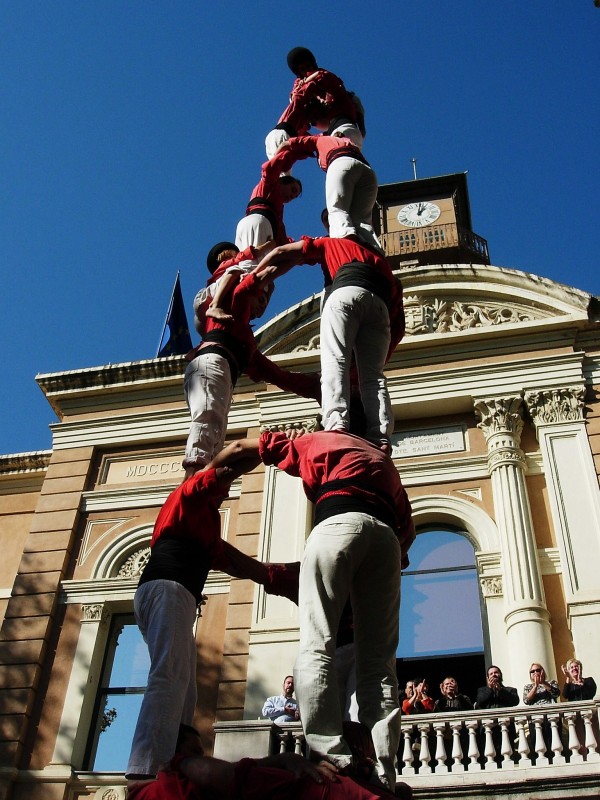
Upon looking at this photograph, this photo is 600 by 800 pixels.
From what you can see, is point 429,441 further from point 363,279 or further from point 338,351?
point 338,351

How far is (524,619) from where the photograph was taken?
12.7 meters

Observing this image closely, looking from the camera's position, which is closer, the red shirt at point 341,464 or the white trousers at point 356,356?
the red shirt at point 341,464

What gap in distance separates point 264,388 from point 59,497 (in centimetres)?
419

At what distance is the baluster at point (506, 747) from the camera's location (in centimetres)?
947

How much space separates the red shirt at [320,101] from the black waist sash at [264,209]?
1.04 m

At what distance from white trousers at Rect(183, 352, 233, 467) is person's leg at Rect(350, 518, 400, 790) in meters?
1.69

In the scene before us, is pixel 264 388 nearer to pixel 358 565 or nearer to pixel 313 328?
pixel 313 328

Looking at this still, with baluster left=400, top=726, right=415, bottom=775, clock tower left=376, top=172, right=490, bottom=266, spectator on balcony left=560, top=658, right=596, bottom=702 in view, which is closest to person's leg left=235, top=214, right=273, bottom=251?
baluster left=400, top=726, right=415, bottom=775

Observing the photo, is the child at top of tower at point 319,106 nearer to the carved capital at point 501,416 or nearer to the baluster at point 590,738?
the baluster at point 590,738

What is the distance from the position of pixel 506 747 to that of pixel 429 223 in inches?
926

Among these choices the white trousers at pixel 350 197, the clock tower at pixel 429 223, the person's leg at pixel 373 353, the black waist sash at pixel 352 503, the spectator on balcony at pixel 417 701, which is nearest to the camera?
the black waist sash at pixel 352 503

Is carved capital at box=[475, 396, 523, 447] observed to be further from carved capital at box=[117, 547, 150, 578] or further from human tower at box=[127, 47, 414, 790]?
human tower at box=[127, 47, 414, 790]

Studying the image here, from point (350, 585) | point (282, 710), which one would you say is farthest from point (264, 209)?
point (282, 710)

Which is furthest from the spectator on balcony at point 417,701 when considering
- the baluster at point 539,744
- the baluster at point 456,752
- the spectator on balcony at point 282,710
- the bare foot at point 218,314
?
the bare foot at point 218,314
